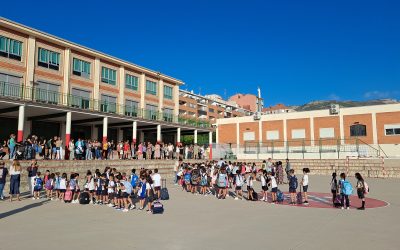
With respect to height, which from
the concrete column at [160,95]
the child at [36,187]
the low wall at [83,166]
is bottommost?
the child at [36,187]

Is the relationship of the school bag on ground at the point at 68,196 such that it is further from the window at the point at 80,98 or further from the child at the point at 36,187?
the window at the point at 80,98

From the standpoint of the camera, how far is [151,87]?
42.9 metres

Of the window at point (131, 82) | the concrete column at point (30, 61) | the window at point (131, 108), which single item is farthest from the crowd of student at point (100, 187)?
the window at point (131, 82)

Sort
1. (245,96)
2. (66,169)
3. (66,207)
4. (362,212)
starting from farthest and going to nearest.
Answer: (245,96), (66,169), (66,207), (362,212)

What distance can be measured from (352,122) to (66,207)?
39.5 meters

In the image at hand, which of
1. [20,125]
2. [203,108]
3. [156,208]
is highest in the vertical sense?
[203,108]

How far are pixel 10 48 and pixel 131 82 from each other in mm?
14684

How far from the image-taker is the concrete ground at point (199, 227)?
305 inches

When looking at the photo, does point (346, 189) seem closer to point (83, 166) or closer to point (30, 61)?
point (83, 166)

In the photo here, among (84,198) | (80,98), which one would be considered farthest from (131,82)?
(84,198)

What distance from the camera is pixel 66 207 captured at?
13.4 metres

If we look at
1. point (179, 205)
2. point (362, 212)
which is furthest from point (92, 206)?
point (362, 212)

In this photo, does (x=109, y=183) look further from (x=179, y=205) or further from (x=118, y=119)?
(x=118, y=119)

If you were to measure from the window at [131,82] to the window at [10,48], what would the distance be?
514 inches
